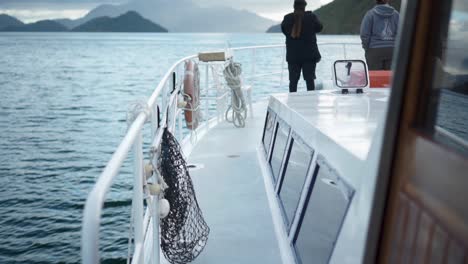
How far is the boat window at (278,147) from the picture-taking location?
327 cm

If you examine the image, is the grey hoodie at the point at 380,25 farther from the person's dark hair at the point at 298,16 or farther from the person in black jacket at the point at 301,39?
the person's dark hair at the point at 298,16

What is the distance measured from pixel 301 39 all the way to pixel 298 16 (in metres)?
0.26

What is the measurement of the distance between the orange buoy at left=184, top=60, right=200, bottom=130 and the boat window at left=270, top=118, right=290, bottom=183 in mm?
981

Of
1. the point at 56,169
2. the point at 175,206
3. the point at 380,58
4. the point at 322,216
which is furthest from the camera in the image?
the point at 56,169

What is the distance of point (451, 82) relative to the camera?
3.43 ft

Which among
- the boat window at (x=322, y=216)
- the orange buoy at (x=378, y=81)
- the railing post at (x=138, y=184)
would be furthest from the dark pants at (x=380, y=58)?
the railing post at (x=138, y=184)

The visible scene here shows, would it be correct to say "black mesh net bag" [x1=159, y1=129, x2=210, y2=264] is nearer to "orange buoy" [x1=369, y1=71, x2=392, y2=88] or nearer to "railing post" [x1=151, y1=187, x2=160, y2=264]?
"railing post" [x1=151, y1=187, x2=160, y2=264]

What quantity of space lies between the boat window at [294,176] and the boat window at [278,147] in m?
0.24

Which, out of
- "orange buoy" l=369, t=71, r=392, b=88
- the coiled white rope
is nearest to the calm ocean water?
the coiled white rope

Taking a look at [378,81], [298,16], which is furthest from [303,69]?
[378,81]

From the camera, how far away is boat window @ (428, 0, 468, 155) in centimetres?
102

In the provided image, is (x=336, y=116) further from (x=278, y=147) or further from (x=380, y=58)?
(x=380, y=58)

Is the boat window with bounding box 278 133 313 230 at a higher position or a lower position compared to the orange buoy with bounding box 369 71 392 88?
lower

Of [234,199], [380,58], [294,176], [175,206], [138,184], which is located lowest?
[234,199]
